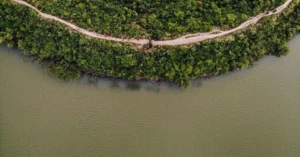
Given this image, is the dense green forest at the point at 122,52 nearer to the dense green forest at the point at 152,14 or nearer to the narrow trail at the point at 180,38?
the narrow trail at the point at 180,38

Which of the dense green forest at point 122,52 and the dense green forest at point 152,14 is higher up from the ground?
the dense green forest at point 152,14

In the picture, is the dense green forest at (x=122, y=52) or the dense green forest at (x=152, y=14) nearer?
the dense green forest at (x=122, y=52)

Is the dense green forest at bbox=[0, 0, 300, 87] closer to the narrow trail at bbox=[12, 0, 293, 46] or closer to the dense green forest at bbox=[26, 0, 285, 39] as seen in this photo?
the narrow trail at bbox=[12, 0, 293, 46]

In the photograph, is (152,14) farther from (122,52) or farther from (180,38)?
(122,52)

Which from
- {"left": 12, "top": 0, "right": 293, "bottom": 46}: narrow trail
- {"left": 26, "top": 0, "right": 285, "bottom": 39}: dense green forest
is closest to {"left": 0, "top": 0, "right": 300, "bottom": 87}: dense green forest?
{"left": 12, "top": 0, "right": 293, "bottom": 46}: narrow trail

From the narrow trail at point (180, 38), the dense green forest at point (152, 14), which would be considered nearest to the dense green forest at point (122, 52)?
the narrow trail at point (180, 38)

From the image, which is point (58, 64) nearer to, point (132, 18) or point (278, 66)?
point (132, 18)
